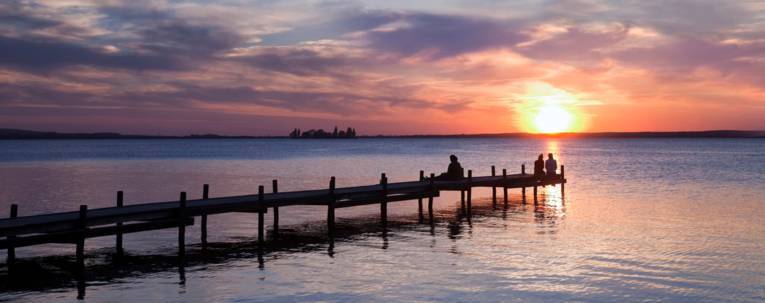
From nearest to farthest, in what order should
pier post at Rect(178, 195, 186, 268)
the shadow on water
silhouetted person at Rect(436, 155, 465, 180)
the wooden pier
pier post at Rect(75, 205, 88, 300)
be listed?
the shadow on water → the wooden pier → pier post at Rect(75, 205, 88, 300) → pier post at Rect(178, 195, 186, 268) → silhouetted person at Rect(436, 155, 465, 180)

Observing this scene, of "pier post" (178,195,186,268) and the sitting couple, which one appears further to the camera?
the sitting couple

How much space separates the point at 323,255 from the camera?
22.5 meters

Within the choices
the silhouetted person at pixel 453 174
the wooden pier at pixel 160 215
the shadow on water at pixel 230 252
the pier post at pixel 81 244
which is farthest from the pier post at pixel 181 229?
the silhouetted person at pixel 453 174

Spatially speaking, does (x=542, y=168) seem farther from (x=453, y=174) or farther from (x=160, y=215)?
(x=160, y=215)

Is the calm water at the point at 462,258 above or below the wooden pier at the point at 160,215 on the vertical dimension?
below

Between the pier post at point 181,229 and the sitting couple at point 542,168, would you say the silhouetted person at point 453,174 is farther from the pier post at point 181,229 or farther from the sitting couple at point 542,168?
the pier post at point 181,229

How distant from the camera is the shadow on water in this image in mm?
18906

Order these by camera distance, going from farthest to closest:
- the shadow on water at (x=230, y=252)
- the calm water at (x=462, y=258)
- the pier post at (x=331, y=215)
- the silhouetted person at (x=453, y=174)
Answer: the silhouetted person at (x=453, y=174) < the pier post at (x=331, y=215) < the shadow on water at (x=230, y=252) < the calm water at (x=462, y=258)

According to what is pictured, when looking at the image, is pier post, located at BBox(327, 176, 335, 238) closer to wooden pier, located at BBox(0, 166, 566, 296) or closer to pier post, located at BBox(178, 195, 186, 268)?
wooden pier, located at BBox(0, 166, 566, 296)

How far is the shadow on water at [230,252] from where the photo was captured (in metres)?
18.9

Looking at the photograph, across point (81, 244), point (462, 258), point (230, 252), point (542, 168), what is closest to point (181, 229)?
point (230, 252)

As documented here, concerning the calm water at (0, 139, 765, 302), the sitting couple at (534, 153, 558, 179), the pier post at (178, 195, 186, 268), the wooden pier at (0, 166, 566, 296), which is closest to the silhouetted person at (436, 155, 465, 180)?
the wooden pier at (0, 166, 566, 296)

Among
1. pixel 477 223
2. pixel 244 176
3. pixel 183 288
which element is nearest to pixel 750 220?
pixel 477 223

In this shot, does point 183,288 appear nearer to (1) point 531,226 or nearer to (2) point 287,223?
(2) point 287,223
